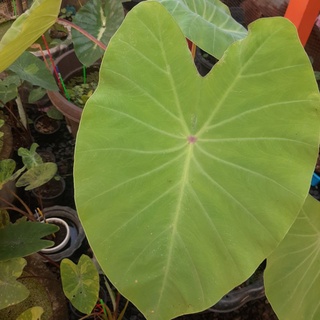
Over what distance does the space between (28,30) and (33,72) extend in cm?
64

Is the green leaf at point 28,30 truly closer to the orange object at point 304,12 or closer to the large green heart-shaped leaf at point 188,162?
the large green heart-shaped leaf at point 188,162

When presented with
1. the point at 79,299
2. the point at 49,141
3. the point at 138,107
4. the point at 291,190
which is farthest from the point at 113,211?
the point at 49,141

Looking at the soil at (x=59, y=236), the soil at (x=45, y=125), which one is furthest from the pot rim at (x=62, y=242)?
the soil at (x=45, y=125)

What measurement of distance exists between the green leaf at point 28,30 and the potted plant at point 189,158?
5.7 inches

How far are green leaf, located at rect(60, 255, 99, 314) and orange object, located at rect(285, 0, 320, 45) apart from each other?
78 cm

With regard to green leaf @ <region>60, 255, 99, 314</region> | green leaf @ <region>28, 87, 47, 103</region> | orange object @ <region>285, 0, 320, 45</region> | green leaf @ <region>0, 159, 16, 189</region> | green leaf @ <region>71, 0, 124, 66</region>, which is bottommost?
green leaf @ <region>60, 255, 99, 314</region>

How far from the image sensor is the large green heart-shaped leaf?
0.67m

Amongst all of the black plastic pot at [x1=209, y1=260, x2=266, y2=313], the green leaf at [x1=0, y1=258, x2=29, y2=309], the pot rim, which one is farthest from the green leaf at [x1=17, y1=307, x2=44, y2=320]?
the black plastic pot at [x1=209, y1=260, x2=266, y2=313]

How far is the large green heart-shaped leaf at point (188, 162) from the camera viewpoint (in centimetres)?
67

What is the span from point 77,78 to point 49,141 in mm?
312

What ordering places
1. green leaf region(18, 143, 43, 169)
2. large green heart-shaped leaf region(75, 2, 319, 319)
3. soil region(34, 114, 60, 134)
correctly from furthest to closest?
soil region(34, 114, 60, 134) → green leaf region(18, 143, 43, 169) → large green heart-shaped leaf region(75, 2, 319, 319)

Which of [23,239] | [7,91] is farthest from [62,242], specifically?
[7,91]

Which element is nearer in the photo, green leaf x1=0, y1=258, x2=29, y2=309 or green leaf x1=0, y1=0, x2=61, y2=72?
green leaf x1=0, y1=0, x2=61, y2=72

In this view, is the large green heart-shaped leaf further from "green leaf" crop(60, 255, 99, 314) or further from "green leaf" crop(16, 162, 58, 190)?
"green leaf" crop(16, 162, 58, 190)
